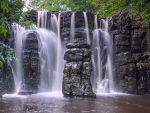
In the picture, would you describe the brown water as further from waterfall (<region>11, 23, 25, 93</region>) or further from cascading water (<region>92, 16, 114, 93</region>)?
cascading water (<region>92, 16, 114, 93</region>)

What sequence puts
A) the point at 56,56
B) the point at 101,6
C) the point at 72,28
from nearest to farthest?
the point at 101,6
the point at 56,56
the point at 72,28

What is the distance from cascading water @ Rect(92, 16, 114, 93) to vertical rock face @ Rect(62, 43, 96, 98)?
3.65 meters

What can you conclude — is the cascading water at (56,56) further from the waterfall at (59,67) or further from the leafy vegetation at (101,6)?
the leafy vegetation at (101,6)

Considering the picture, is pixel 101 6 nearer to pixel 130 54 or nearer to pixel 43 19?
pixel 130 54

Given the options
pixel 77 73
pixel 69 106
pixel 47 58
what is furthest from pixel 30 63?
pixel 69 106

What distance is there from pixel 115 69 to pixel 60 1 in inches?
535

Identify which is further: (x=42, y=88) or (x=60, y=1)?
(x=60, y=1)

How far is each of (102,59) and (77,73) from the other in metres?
5.59

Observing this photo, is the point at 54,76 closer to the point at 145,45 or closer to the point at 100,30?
the point at 100,30

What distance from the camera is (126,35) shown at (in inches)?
589

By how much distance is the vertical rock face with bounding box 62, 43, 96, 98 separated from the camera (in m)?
9.85

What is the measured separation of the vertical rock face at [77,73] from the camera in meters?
9.85

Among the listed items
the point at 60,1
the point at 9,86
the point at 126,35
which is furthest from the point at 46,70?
the point at 60,1

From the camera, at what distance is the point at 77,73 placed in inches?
407
